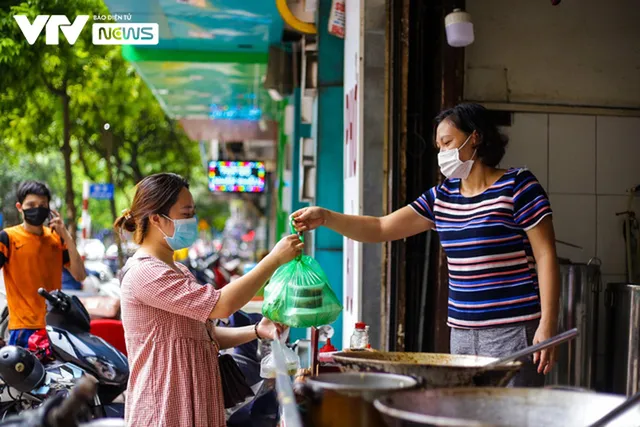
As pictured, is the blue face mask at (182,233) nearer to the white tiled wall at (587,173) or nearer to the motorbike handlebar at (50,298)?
the motorbike handlebar at (50,298)

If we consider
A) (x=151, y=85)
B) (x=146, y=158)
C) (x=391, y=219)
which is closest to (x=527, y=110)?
(x=391, y=219)

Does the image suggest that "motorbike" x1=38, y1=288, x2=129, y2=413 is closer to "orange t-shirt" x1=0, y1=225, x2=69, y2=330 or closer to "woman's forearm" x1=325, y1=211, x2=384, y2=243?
"orange t-shirt" x1=0, y1=225, x2=69, y2=330

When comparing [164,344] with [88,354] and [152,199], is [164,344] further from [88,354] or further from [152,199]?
[88,354]

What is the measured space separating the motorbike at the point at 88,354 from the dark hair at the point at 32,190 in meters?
1.14

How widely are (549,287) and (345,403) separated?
6.12 ft

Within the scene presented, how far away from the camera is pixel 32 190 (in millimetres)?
7152

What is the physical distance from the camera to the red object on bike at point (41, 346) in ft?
20.6

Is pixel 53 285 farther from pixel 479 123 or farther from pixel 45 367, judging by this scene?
pixel 479 123

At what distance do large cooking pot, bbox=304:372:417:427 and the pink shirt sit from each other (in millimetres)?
1235

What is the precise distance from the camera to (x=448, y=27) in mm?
5777

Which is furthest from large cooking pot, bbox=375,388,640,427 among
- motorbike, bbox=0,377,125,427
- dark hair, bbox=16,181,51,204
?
dark hair, bbox=16,181,51,204

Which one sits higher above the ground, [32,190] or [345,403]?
[32,190]

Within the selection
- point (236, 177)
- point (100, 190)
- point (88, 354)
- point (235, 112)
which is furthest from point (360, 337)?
point (236, 177)

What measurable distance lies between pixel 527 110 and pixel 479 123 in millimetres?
2802
